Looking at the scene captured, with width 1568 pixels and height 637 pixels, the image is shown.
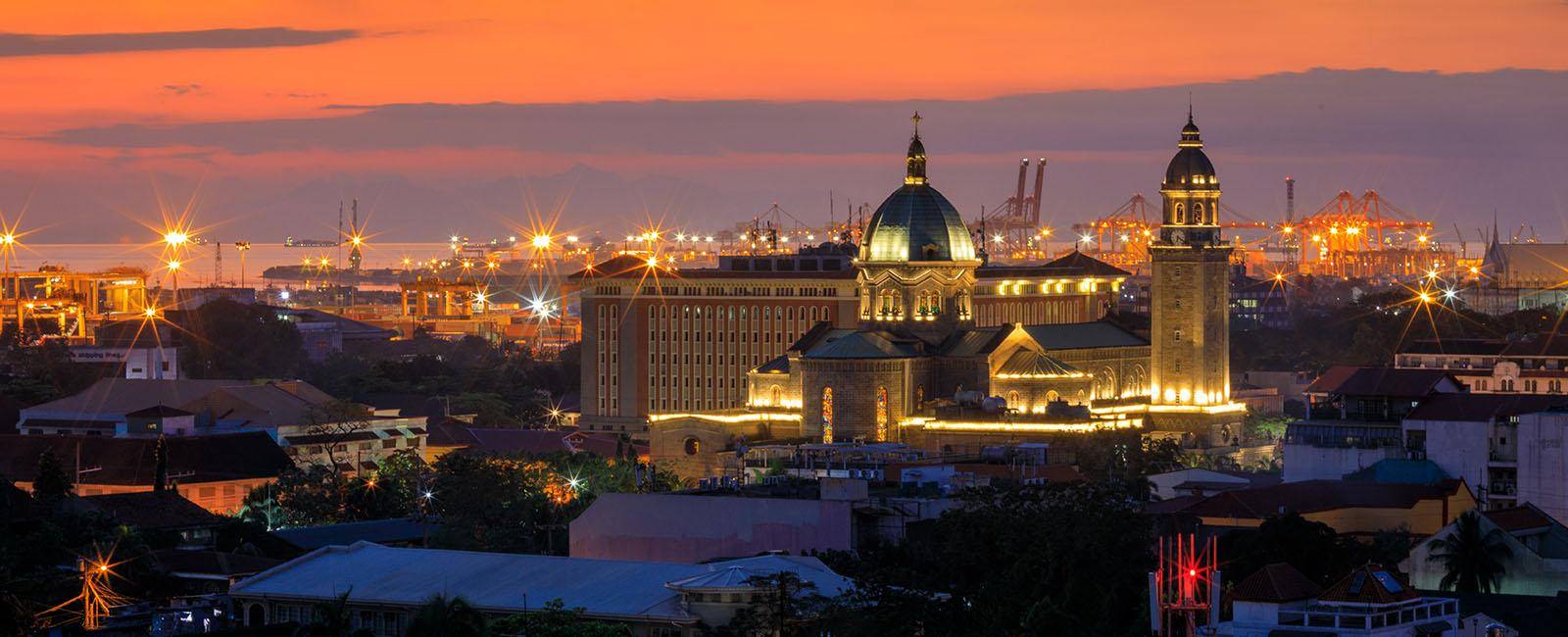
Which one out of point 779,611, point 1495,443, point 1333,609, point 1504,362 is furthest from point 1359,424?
point 1333,609

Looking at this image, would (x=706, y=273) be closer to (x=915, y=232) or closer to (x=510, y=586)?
(x=915, y=232)

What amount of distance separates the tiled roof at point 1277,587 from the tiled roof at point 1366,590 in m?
0.52

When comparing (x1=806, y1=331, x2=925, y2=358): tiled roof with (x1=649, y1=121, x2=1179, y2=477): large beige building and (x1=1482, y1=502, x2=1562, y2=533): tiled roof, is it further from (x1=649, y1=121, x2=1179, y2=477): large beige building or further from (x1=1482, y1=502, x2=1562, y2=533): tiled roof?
(x1=1482, y1=502, x2=1562, y2=533): tiled roof

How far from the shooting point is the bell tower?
158250 mm

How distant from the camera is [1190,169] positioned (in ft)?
527

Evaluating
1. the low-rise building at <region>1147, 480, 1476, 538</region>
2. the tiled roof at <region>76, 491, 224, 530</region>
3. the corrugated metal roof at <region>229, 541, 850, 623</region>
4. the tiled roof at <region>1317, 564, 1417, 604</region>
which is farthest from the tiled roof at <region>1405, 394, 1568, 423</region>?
the tiled roof at <region>76, 491, 224, 530</region>

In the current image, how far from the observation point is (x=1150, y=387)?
521ft

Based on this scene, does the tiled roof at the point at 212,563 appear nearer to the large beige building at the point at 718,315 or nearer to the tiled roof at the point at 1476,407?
the tiled roof at the point at 1476,407

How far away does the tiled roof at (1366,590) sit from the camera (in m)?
70.1

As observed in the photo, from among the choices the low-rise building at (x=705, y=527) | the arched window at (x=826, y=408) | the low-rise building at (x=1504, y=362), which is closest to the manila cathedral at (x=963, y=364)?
the arched window at (x=826, y=408)

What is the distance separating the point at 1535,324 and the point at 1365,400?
8025 cm

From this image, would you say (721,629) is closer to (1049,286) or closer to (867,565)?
(867,565)

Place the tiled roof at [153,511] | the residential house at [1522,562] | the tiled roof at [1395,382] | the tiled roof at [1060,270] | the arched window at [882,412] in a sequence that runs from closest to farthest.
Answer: the residential house at [1522,562] < the tiled roof at [153,511] < the tiled roof at [1395,382] < the arched window at [882,412] < the tiled roof at [1060,270]

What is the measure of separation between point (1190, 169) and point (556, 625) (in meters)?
90.8
